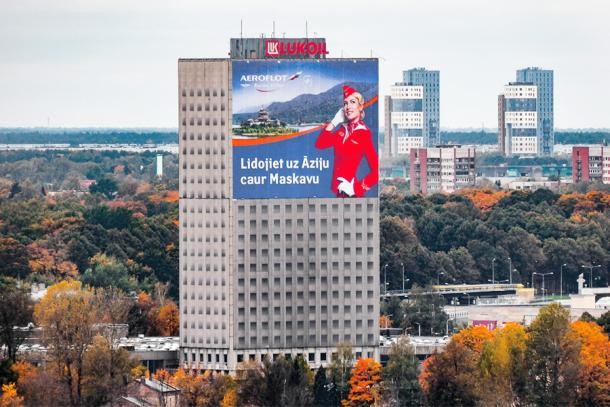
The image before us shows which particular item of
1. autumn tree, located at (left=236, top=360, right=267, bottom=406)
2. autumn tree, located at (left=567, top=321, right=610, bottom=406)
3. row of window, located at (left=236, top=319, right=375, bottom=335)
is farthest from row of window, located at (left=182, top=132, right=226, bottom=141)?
autumn tree, located at (left=567, top=321, right=610, bottom=406)

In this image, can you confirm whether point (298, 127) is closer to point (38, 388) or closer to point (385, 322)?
point (38, 388)

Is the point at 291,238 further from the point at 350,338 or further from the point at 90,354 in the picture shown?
the point at 90,354

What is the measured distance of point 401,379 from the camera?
411 ft

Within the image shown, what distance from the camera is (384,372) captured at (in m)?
126

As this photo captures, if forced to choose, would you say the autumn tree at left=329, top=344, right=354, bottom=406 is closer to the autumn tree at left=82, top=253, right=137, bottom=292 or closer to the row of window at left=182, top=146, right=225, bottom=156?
the row of window at left=182, top=146, right=225, bottom=156

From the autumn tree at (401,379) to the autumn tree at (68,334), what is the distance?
13754 millimetres

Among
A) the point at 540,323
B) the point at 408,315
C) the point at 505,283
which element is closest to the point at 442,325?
the point at 408,315

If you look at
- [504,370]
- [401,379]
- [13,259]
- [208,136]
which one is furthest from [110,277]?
[504,370]

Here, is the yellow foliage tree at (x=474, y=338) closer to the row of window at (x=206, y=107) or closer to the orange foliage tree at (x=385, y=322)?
the row of window at (x=206, y=107)

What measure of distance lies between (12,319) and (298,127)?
54.3 ft

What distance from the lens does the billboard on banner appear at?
134 m

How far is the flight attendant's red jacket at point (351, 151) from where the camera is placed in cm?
13462

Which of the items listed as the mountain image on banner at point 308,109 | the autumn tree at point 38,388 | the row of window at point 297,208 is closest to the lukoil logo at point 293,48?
the mountain image on banner at point 308,109

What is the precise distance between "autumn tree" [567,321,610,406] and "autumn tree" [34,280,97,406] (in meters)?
22.0
